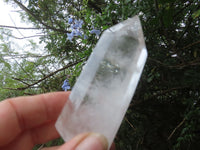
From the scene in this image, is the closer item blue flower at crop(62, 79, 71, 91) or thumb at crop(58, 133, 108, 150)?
thumb at crop(58, 133, 108, 150)

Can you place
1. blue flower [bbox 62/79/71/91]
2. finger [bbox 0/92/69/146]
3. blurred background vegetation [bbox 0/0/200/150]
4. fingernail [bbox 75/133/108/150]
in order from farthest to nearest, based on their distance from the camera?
1. blue flower [bbox 62/79/71/91]
2. blurred background vegetation [bbox 0/0/200/150]
3. finger [bbox 0/92/69/146]
4. fingernail [bbox 75/133/108/150]

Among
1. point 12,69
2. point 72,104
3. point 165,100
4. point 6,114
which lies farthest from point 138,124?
point 12,69

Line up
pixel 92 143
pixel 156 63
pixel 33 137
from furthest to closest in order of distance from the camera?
1. pixel 156 63
2. pixel 33 137
3. pixel 92 143

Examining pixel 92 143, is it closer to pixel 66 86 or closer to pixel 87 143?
pixel 87 143

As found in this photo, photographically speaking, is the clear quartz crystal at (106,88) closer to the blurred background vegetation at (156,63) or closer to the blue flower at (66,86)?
the blurred background vegetation at (156,63)

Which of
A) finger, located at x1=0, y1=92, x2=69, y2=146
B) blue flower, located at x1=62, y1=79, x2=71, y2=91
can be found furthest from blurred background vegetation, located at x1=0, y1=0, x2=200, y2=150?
finger, located at x1=0, y1=92, x2=69, y2=146

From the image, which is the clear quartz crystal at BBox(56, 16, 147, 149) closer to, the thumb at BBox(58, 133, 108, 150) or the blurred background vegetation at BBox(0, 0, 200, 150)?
the thumb at BBox(58, 133, 108, 150)

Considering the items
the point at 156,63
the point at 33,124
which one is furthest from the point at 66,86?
the point at 156,63

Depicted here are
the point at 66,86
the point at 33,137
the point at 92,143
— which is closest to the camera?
the point at 92,143
